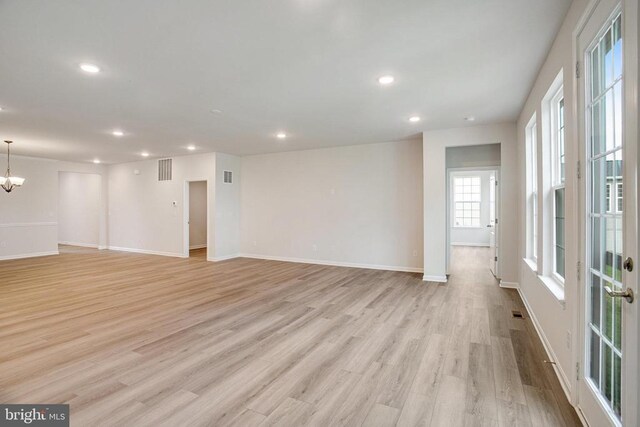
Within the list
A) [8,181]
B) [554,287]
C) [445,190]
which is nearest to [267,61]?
[554,287]

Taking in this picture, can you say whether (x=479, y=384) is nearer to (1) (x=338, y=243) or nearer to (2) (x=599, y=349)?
(2) (x=599, y=349)

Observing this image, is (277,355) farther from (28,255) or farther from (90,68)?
(28,255)

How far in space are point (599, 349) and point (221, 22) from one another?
3255 millimetres

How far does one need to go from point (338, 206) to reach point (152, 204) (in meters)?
5.53

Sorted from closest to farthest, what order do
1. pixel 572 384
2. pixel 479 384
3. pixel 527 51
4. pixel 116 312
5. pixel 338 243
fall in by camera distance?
pixel 572 384 < pixel 479 384 < pixel 527 51 < pixel 116 312 < pixel 338 243

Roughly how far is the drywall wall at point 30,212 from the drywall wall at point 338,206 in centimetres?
553

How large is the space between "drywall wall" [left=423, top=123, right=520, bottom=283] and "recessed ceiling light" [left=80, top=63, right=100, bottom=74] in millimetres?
4832

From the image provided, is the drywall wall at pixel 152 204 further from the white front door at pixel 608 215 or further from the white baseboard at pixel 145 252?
the white front door at pixel 608 215

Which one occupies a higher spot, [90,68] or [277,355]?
[90,68]

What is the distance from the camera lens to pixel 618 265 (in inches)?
60.6

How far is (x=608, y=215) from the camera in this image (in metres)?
1.64

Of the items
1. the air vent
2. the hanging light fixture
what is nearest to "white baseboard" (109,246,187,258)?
the air vent

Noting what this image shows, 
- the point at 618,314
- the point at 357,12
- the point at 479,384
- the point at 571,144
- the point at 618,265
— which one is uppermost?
the point at 357,12

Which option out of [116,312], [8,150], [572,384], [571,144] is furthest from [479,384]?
[8,150]
